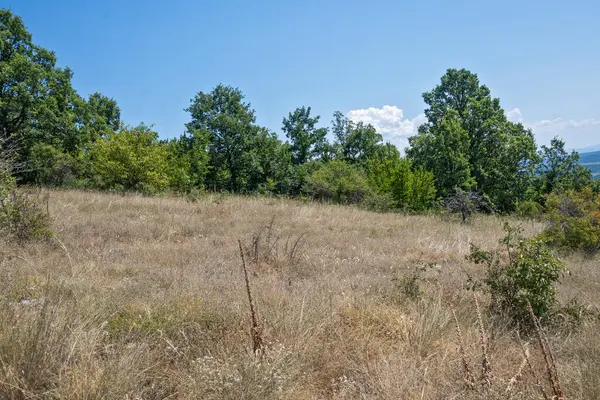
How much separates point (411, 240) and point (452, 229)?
112 inches

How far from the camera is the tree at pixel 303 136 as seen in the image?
132ft

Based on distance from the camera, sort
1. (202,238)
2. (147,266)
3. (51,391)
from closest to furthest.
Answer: (51,391) < (147,266) < (202,238)

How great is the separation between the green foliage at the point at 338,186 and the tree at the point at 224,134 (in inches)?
483

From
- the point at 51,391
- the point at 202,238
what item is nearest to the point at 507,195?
the point at 202,238

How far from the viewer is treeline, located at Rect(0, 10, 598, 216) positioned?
19719 mm

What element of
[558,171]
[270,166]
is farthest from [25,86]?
[558,171]

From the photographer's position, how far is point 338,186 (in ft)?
61.3

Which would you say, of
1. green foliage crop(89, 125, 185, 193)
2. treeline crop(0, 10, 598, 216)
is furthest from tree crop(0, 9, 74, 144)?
green foliage crop(89, 125, 185, 193)

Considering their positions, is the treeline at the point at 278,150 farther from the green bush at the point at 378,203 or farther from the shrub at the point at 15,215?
the shrub at the point at 15,215

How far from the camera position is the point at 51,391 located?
195 cm

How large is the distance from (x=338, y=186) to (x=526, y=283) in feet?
50.1

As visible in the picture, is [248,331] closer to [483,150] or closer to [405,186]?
[405,186]

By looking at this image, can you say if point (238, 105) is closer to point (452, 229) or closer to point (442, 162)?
point (442, 162)

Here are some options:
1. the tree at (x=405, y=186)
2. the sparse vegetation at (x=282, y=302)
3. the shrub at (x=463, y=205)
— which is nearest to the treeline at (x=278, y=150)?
the tree at (x=405, y=186)
